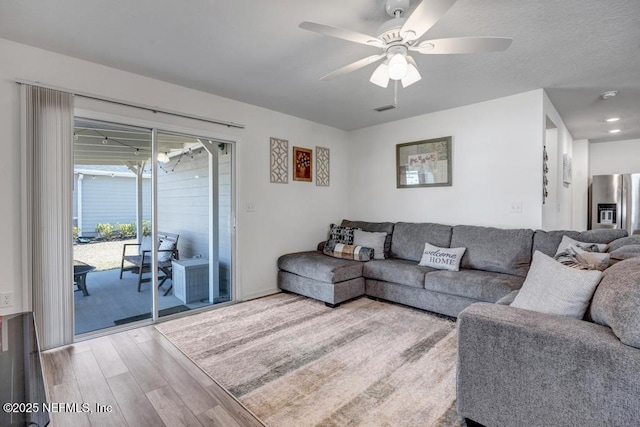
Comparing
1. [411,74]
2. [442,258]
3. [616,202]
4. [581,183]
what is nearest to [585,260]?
[442,258]

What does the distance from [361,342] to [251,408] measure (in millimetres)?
1127

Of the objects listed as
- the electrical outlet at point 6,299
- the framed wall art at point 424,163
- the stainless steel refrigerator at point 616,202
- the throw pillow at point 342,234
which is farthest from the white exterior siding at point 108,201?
the stainless steel refrigerator at point 616,202

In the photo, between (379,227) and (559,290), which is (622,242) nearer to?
(559,290)

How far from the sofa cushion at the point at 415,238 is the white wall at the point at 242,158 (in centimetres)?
120

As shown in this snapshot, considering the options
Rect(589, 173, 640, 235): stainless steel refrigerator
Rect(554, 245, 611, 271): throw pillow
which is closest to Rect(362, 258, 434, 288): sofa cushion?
Rect(554, 245, 611, 271): throw pillow

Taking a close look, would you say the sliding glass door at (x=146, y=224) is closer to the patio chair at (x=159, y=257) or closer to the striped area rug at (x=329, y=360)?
the patio chair at (x=159, y=257)

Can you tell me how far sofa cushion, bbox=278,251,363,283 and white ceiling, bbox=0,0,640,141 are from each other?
6.36 ft

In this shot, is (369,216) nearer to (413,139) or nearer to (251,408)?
(413,139)

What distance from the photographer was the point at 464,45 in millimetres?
1772

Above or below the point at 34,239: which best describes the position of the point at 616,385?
below

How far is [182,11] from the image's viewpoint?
1.96m

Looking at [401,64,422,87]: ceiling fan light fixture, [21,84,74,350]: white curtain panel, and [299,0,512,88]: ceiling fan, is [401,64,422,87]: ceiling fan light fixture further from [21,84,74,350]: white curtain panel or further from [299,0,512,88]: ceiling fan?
[21,84,74,350]: white curtain panel

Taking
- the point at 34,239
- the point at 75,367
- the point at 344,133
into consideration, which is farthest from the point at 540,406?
the point at 344,133

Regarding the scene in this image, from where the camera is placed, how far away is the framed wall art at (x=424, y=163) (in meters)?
4.03
